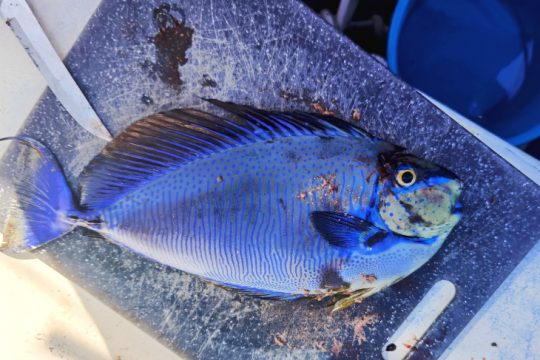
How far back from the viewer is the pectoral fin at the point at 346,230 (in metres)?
0.90

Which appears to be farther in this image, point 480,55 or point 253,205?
point 480,55

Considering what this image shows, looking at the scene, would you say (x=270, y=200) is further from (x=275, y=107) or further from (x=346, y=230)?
(x=275, y=107)

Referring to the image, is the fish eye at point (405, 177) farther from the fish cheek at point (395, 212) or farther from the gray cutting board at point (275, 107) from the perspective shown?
the gray cutting board at point (275, 107)

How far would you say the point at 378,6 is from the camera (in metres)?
1.45

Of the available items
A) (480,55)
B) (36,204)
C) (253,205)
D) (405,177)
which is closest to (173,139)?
(253,205)

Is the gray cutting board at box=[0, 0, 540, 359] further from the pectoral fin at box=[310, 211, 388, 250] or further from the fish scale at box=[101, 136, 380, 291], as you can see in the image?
the pectoral fin at box=[310, 211, 388, 250]

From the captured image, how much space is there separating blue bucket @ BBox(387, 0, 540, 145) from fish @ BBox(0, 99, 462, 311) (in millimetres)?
604

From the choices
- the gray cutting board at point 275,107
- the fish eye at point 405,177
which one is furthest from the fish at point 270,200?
the gray cutting board at point 275,107

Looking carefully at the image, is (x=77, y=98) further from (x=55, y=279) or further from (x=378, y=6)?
(x=378, y=6)

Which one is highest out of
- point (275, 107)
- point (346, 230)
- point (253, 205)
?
point (275, 107)

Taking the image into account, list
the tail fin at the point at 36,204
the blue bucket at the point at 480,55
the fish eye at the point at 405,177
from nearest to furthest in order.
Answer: the fish eye at the point at 405,177
the tail fin at the point at 36,204
the blue bucket at the point at 480,55

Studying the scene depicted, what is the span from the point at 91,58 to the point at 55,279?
34.4 inches

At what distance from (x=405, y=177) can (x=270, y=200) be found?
41 cm

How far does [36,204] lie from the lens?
103 centimetres
